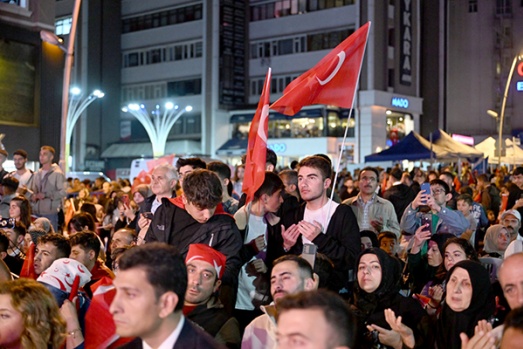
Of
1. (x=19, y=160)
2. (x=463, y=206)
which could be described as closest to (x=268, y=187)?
(x=463, y=206)

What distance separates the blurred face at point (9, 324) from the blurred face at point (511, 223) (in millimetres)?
6548

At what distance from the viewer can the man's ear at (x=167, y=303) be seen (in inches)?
119

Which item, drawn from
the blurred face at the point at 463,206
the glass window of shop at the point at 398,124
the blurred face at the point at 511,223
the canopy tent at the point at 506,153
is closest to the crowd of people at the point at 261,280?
the blurred face at the point at 511,223

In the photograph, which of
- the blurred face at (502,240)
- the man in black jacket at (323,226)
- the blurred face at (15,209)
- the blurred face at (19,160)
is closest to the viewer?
the man in black jacket at (323,226)

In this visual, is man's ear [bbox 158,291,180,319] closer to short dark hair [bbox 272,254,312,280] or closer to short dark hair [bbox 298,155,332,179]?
short dark hair [bbox 272,254,312,280]

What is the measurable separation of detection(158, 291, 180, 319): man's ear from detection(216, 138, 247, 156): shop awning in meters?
50.2

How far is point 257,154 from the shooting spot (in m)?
6.52

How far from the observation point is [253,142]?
694cm

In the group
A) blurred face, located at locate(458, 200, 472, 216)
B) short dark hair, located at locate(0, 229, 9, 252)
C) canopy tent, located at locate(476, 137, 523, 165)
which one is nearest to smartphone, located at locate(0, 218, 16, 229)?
short dark hair, located at locate(0, 229, 9, 252)

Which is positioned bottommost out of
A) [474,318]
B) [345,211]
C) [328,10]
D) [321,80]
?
A: [474,318]

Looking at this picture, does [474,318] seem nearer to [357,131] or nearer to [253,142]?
[253,142]

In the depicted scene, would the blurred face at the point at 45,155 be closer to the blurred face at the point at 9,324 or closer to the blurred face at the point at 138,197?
the blurred face at the point at 138,197

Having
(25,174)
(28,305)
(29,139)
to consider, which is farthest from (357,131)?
(28,305)

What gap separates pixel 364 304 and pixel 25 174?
8760mm
